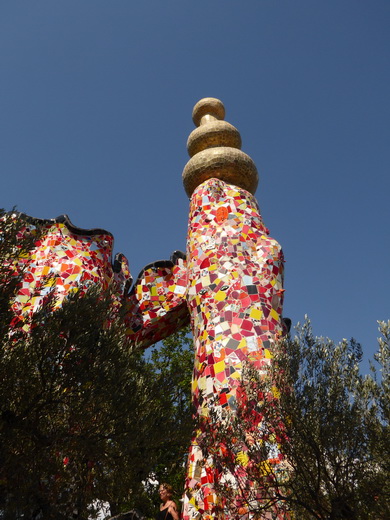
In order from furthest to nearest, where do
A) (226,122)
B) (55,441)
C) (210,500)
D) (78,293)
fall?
(226,122) < (210,500) < (78,293) < (55,441)

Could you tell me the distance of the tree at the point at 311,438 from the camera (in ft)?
18.8

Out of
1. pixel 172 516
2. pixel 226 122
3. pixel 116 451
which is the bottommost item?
pixel 172 516

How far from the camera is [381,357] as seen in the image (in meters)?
6.77

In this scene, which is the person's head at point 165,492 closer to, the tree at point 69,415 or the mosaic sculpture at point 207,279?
the mosaic sculpture at point 207,279

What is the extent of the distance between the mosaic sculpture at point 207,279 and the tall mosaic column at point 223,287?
0.06 feet

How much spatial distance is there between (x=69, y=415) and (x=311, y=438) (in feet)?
9.91

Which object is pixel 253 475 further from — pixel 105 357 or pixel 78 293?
pixel 78 293

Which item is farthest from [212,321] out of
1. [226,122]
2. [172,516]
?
[226,122]

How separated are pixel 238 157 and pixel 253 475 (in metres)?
7.42

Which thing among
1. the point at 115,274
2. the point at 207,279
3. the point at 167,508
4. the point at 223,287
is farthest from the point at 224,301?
the point at 167,508

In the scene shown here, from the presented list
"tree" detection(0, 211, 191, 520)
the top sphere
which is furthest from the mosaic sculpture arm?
the top sphere

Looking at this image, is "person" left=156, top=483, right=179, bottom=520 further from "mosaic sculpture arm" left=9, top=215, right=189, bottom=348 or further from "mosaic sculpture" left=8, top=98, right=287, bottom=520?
"mosaic sculpture arm" left=9, top=215, right=189, bottom=348

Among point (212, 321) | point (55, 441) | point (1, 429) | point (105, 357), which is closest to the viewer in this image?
point (1, 429)

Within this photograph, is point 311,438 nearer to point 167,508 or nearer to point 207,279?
point 167,508
